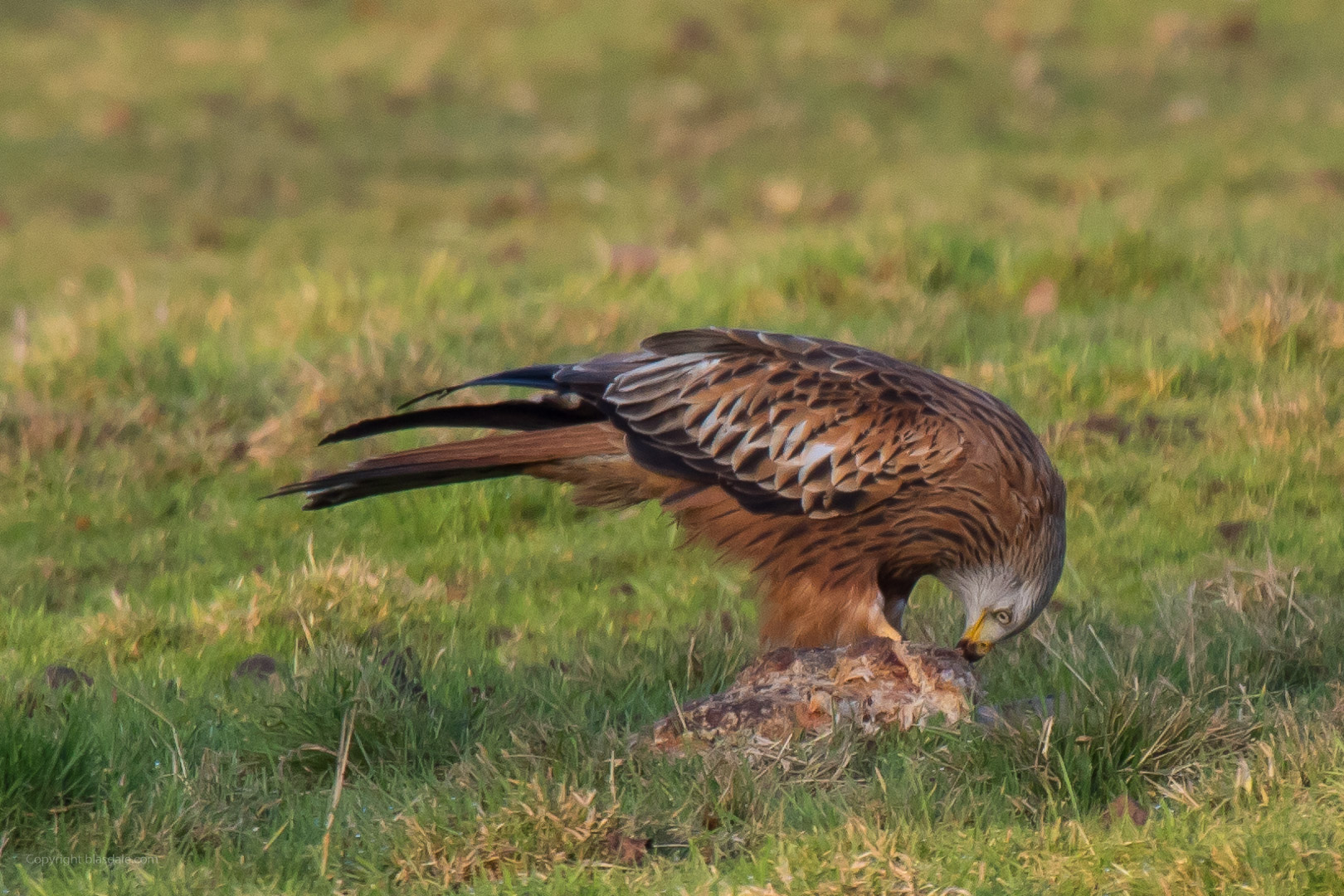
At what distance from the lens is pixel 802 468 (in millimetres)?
4707

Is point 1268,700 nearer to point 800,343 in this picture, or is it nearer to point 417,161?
point 800,343

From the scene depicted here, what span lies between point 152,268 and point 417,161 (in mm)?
2991

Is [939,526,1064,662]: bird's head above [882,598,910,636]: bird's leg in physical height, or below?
above

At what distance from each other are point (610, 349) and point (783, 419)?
3072 millimetres

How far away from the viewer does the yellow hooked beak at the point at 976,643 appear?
4.51 meters

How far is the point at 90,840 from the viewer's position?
369 centimetres

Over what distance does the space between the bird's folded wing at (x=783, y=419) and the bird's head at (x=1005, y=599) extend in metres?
0.32

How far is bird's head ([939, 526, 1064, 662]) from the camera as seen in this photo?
4469 mm

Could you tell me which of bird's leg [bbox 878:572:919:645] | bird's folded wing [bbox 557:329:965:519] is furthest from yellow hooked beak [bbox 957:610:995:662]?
bird's folded wing [bbox 557:329:965:519]

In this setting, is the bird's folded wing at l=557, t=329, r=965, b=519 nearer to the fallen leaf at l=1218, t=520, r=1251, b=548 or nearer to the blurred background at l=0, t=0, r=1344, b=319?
the fallen leaf at l=1218, t=520, r=1251, b=548

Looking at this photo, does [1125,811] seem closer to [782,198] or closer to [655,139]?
[782,198]

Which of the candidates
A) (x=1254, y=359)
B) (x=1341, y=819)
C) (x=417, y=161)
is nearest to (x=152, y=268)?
(x=417, y=161)

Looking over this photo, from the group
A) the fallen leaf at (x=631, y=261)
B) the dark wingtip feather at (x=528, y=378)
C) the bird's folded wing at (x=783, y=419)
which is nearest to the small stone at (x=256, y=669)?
the dark wingtip feather at (x=528, y=378)

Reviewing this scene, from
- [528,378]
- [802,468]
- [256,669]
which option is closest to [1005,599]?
[802,468]
